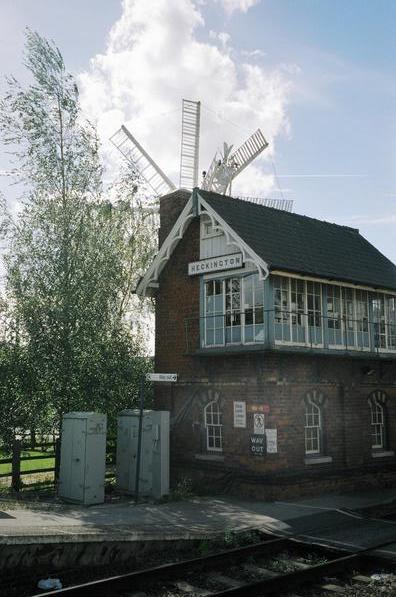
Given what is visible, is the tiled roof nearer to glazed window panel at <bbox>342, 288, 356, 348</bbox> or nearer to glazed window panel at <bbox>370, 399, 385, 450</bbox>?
glazed window panel at <bbox>342, 288, 356, 348</bbox>

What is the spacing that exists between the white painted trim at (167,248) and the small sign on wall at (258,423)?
6084 millimetres

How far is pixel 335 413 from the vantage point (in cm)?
1717

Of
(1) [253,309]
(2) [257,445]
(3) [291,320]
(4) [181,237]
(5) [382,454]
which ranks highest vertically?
(4) [181,237]

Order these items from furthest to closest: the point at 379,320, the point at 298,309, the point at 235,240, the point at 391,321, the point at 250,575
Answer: the point at 391,321
the point at 379,320
the point at 298,309
the point at 235,240
the point at 250,575

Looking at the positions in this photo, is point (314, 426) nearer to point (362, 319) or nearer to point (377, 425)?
point (377, 425)

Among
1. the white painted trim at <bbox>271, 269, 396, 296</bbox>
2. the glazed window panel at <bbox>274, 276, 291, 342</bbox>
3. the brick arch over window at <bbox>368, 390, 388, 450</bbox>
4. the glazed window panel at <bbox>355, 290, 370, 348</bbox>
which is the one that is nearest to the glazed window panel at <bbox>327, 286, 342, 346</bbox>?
the white painted trim at <bbox>271, 269, 396, 296</bbox>

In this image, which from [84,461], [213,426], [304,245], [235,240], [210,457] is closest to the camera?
[84,461]

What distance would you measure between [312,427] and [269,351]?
334 cm

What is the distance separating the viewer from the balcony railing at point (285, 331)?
50.9 feet

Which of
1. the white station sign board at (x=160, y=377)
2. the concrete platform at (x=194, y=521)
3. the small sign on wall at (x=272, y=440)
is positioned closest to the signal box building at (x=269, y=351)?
the small sign on wall at (x=272, y=440)

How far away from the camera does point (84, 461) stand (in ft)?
45.7

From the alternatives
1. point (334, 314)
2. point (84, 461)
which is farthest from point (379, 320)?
point (84, 461)

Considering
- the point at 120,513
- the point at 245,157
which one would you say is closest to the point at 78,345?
the point at 120,513

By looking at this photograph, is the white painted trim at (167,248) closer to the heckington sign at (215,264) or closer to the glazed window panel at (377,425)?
the heckington sign at (215,264)
